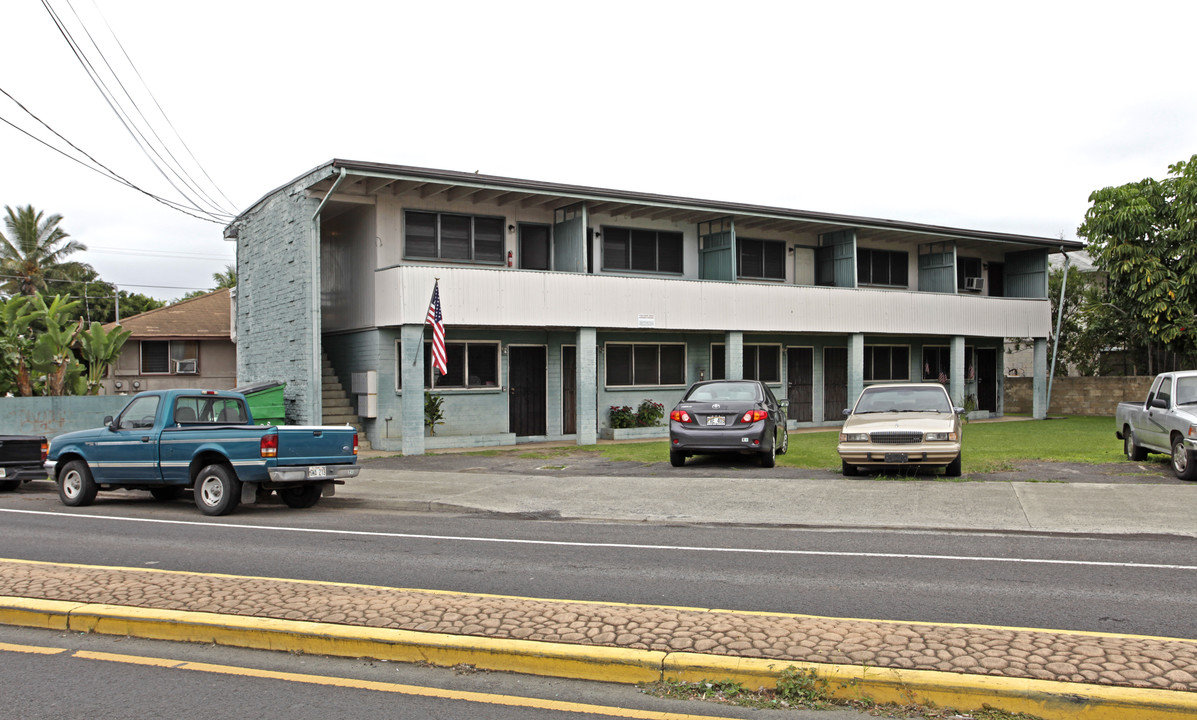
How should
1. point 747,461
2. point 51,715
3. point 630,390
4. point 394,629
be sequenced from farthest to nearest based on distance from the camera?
point 630,390
point 747,461
point 394,629
point 51,715

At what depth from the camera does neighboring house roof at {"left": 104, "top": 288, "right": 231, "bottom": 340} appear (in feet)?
103

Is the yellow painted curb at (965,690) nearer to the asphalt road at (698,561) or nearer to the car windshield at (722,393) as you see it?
the asphalt road at (698,561)

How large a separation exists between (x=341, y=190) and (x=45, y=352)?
35.8 ft

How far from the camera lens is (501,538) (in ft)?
34.1

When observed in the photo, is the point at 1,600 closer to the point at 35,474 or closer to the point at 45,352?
Answer: the point at 35,474

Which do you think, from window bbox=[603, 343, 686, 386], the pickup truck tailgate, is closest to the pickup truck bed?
the pickup truck tailgate

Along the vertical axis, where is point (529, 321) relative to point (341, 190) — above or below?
below

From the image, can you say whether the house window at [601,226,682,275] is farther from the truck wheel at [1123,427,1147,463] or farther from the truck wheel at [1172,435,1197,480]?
the truck wheel at [1172,435,1197,480]

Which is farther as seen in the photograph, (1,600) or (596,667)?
(1,600)

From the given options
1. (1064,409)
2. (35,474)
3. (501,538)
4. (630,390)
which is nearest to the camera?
(501,538)

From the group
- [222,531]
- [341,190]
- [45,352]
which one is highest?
[341,190]

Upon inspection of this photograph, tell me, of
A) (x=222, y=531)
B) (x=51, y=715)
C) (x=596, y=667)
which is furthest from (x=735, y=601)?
(x=222, y=531)

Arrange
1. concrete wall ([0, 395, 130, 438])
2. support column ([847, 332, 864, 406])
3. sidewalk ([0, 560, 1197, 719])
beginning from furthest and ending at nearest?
support column ([847, 332, 864, 406]), concrete wall ([0, 395, 130, 438]), sidewalk ([0, 560, 1197, 719])

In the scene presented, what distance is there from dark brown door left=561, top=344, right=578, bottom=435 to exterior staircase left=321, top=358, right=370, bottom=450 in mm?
5252
